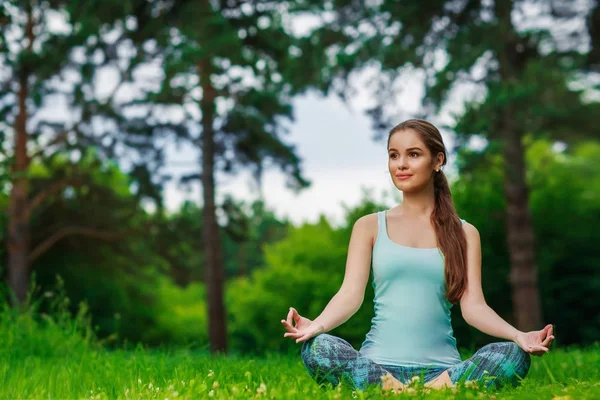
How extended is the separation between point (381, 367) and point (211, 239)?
32.6 ft

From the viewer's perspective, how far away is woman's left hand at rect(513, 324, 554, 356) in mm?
3217

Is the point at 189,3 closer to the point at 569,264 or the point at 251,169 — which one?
the point at 251,169

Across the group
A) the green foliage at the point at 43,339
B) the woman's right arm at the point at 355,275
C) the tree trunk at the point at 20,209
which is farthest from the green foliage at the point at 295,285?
the woman's right arm at the point at 355,275

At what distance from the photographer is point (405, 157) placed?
3697mm

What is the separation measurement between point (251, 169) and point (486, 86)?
224 inches

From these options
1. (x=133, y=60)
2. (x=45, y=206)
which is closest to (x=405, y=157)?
Answer: (x=133, y=60)

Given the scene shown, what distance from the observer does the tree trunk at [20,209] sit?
15.1 metres

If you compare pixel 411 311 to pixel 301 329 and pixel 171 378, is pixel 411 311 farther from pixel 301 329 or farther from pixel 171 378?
pixel 171 378

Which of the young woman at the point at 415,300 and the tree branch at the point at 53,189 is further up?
the tree branch at the point at 53,189

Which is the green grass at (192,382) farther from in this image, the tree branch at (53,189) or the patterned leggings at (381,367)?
the tree branch at (53,189)

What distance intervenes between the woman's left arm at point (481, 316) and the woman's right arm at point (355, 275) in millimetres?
524

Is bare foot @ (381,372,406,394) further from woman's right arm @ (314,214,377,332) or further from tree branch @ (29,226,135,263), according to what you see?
tree branch @ (29,226,135,263)

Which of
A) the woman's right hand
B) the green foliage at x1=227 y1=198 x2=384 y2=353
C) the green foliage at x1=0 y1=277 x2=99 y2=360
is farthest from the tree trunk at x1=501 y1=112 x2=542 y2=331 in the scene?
the woman's right hand

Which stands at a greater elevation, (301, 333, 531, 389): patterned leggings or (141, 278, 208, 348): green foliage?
(301, 333, 531, 389): patterned leggings
